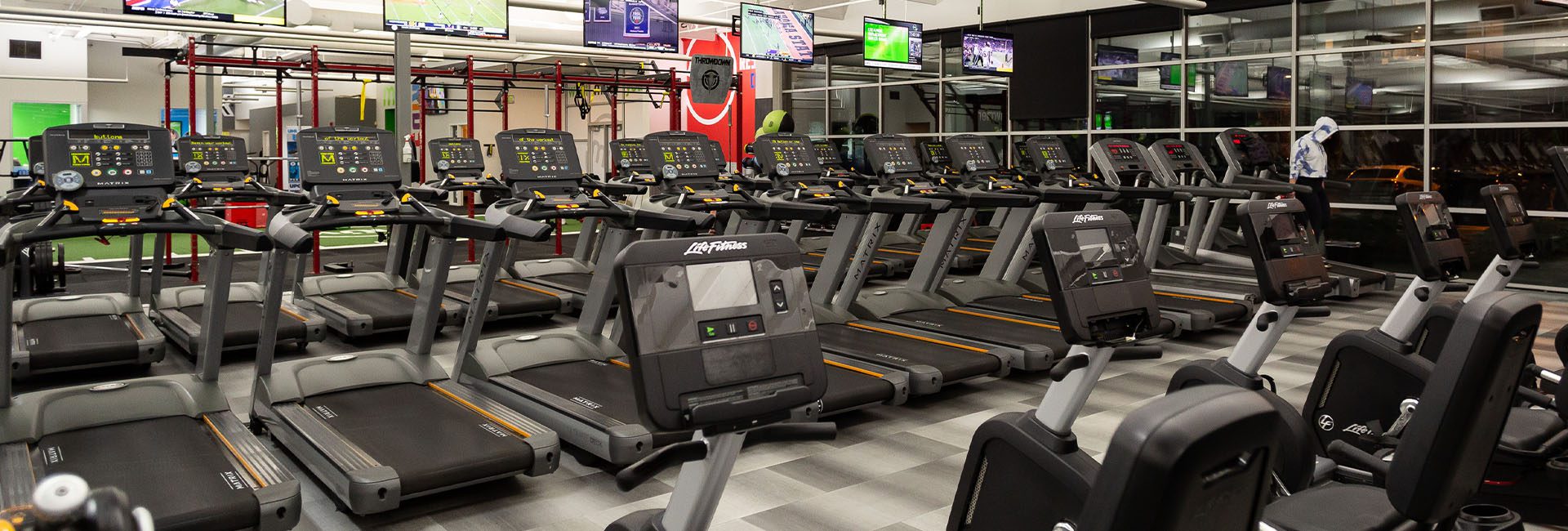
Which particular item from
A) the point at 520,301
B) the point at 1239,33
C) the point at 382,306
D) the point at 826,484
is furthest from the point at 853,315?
the point at 1239,33

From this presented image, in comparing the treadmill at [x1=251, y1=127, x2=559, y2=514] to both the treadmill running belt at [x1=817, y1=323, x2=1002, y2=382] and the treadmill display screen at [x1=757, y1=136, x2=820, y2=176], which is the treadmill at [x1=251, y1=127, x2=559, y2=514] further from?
the treadmill display screen at [x1=757, y1=136, x2=820, y2=176]

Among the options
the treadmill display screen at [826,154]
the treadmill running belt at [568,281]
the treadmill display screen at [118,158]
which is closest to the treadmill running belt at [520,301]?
the treadmill running belt at [568,281]

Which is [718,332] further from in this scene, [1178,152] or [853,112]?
[853,112]

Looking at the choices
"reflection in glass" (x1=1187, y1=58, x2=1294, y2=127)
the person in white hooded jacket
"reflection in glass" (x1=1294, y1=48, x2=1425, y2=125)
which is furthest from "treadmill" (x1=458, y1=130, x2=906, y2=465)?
"reflection in glass" (x1=1294, y1=48, x2=1425, y2=125)

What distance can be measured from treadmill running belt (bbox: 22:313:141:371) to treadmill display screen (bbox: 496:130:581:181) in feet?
7.11

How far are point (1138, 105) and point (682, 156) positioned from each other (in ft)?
20.8

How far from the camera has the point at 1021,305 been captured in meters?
7.12

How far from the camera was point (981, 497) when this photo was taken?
8.15 ft

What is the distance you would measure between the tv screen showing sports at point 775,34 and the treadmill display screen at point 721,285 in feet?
26.1

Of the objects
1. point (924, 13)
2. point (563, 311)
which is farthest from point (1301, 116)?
point (563, 311)

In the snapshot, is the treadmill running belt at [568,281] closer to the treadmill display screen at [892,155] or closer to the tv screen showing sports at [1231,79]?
the treadmill display screen at [892,155]

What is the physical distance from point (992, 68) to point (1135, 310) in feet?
28.7

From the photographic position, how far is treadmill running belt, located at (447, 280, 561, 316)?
7.09m

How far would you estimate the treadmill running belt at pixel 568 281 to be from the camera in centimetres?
790
